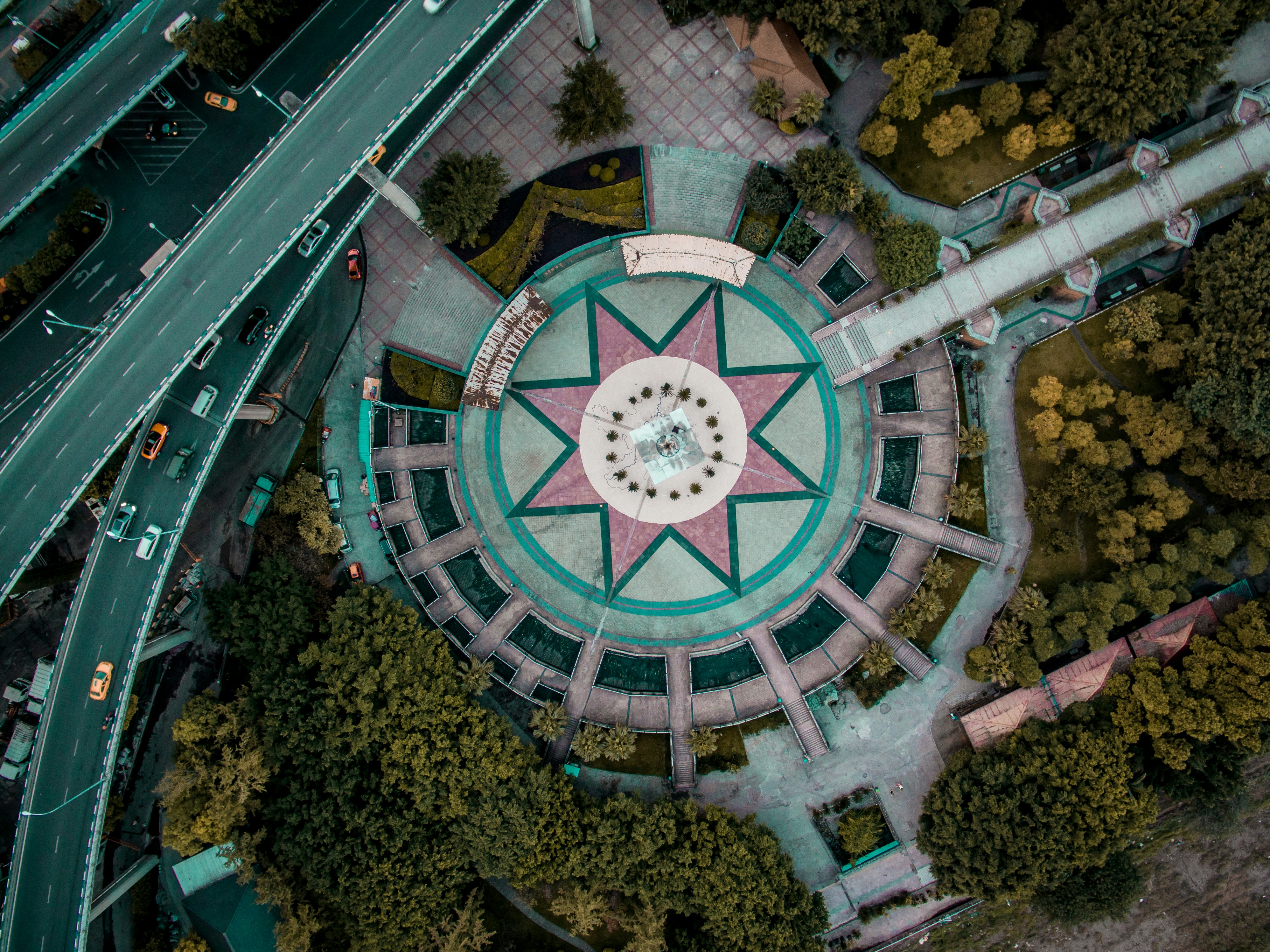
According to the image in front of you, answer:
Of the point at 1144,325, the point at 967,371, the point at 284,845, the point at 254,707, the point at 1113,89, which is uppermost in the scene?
the point at 1113,89

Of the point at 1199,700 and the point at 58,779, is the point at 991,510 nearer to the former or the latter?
the point at 1199,700

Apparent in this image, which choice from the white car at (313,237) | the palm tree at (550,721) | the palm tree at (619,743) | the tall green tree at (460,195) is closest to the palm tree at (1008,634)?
the palm tree at (619,743)

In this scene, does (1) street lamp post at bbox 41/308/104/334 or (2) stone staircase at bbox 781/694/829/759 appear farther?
→ (2) stone staircase at bbox 781/694/829/759

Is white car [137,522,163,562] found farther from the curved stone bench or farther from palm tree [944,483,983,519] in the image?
palm tree [944,483,983,519]

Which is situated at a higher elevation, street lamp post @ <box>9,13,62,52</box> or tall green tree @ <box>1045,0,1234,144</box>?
tall green tree @ <box>1045,0,1234,144</box>

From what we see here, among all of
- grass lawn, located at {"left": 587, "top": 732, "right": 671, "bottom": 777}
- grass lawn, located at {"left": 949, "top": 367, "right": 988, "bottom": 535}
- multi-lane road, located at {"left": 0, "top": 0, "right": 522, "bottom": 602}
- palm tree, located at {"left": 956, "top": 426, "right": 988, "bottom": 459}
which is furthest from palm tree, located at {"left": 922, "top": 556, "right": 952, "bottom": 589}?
multi-lane road, located at {"left": 0, "top": 0, "right": 522, "bottom": 602}

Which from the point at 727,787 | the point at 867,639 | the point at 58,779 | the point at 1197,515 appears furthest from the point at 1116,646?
the point at 58,779

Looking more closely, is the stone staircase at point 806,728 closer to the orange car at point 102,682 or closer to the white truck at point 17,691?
the orange car at point 102,682
